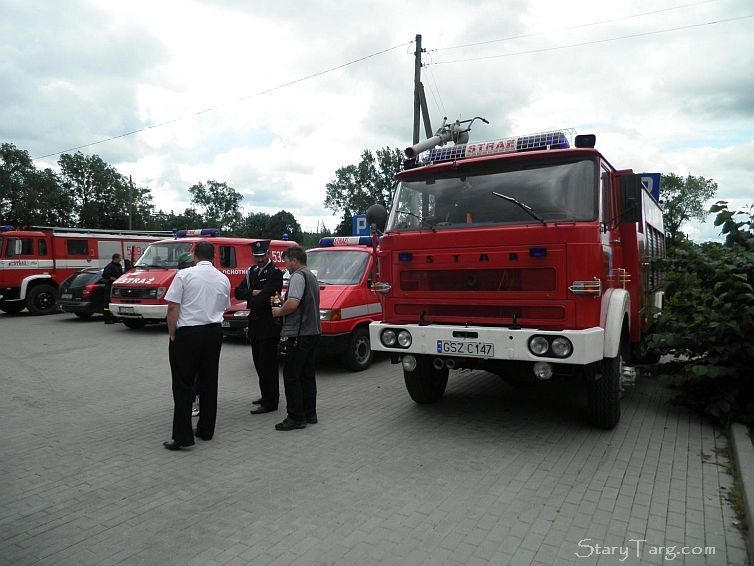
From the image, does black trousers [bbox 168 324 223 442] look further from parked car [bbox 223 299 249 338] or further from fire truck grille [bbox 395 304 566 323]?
parked car [bbox 223 299 249 338]

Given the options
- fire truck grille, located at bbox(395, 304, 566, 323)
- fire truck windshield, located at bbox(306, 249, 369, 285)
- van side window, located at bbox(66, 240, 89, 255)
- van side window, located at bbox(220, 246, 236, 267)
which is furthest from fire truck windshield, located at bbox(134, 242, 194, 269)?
fire truck grille, located at bbox(395, 304, 566, 323)

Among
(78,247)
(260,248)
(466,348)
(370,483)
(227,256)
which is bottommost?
(370,483)

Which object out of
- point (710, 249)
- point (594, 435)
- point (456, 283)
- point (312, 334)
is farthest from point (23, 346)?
point (710, 249)

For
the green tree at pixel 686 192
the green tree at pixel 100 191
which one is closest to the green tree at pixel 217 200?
the green tree at pixel 100 191

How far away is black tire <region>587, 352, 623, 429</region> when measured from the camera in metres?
5.04

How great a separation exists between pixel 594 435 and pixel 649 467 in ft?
2.57

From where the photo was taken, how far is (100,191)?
218 feet

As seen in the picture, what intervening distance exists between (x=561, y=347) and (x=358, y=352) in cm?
438

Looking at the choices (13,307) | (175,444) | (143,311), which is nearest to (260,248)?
(175,444)

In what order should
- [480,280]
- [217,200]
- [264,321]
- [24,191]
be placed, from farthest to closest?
1. [217,200]
2. [24,191]
3. [264,321]
4. [480,280]

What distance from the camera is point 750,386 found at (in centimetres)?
558

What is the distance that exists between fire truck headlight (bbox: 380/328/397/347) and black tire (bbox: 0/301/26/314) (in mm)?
16082

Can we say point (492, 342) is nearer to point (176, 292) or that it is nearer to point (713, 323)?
point (713, 323)

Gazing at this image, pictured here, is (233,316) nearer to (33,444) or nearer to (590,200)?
(33,444)
